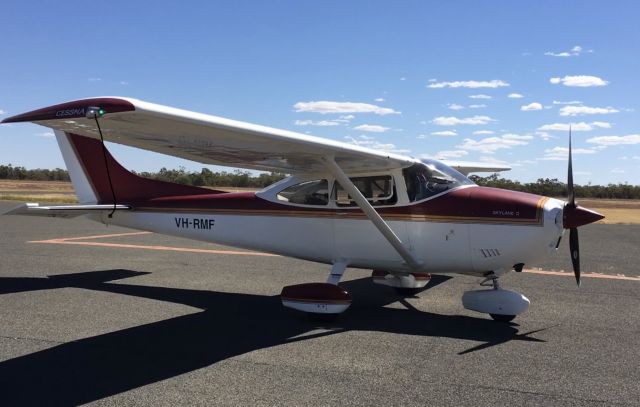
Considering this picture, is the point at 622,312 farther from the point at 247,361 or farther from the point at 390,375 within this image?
the point at 247,361

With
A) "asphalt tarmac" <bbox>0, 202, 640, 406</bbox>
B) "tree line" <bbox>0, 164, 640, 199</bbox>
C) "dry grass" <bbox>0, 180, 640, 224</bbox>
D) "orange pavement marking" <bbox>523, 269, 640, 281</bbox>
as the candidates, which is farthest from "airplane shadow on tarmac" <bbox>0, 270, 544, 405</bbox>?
"tree line" <bbox>0, 164, 640, 199</bbox>

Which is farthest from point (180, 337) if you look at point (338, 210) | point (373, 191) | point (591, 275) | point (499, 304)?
point (591, 275)

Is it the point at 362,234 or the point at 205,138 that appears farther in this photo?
the point at 362,234

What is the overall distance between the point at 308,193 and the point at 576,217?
356 centimetres

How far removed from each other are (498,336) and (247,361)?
286 cm

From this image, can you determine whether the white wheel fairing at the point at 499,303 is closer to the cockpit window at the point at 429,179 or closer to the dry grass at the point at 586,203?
the cockpit window at the point at 429,179

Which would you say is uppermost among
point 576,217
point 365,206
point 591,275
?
point 365,206

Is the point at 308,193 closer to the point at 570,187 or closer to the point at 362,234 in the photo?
the point at 362,234

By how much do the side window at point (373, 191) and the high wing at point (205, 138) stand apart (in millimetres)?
161

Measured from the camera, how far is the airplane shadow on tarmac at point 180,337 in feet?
14.1

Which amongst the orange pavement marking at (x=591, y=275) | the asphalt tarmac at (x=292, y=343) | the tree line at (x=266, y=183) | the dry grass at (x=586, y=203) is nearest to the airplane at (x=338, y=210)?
the asphalt tarmac at (x=292, y=343)

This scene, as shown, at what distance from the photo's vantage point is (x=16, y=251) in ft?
40.7

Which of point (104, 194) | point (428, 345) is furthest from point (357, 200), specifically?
point (104, 194)

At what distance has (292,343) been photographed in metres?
5.53
